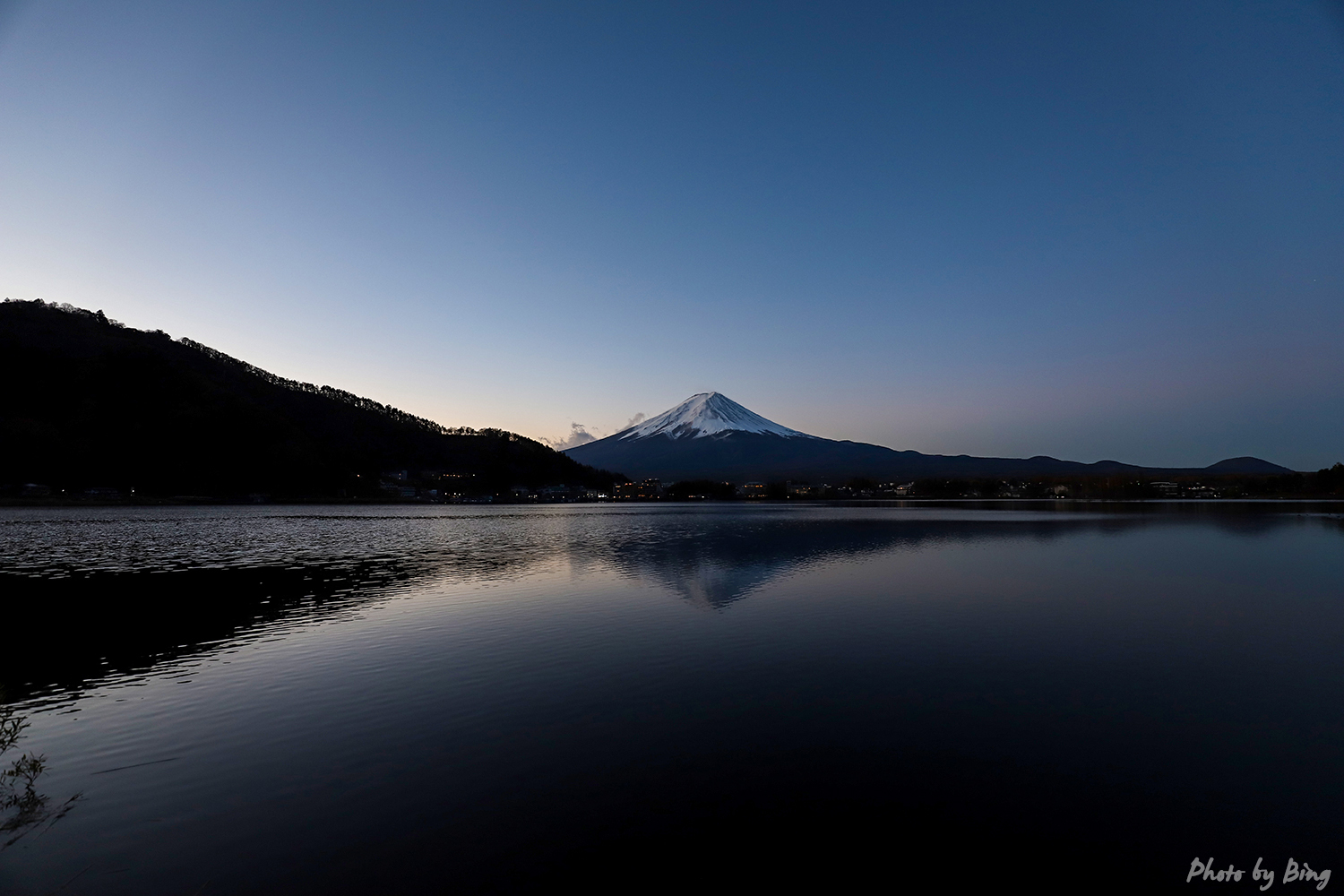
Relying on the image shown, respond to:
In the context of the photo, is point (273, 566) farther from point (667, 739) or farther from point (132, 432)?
point (132, 432)

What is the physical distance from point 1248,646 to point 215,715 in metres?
28.9

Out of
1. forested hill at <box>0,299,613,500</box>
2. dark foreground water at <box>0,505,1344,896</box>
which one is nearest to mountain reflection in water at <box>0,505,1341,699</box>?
dark foreground water at <box>0,505,1344,896</box>

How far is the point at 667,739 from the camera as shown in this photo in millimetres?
11797

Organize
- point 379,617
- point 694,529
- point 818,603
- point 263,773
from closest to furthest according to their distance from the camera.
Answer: point 263,773 → point 379,617 → point 818,603 → point 694,529

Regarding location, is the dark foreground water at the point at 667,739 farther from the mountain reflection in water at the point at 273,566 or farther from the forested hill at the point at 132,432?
the forested hill at the point at 132,432

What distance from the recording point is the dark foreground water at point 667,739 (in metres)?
7.90

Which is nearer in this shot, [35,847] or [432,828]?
[35,847]

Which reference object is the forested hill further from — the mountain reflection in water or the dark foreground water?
the dark foreground water

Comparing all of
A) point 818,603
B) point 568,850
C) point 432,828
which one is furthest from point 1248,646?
point 432,828

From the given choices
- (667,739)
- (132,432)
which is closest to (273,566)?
(667,739)

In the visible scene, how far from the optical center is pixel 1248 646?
19.7m

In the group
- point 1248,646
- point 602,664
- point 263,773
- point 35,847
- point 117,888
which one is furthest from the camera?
point 1248,646

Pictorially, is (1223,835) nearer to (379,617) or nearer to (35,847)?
(35,847)

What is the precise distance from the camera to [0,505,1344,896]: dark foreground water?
25.9 ft
